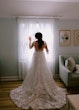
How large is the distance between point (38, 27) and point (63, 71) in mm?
1531

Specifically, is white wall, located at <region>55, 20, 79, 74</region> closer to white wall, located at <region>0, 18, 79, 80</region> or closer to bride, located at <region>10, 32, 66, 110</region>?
white wall, located at <region>0, 18, 79, 80</region>

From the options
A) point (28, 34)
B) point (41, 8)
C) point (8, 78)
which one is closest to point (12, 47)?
point (28, 34)

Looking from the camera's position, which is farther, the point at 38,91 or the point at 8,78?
the point at 8,78

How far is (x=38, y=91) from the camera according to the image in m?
4.07

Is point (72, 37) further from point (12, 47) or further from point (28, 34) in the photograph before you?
point (12, 47)

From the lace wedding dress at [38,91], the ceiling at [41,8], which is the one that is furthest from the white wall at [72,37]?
the lace wedding dress at [38,91]

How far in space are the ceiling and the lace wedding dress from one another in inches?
60.2

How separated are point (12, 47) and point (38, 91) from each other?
192cm

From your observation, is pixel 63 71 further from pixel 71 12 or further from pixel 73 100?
pixel 73 100

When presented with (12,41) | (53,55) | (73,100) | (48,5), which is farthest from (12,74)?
(73,100)

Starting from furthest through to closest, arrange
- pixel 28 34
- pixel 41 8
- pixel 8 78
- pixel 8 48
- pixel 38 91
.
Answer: pixel 8 78 → pixel 8 48 → pixel 28 34 → pixel 41 8 → pixel 38 91

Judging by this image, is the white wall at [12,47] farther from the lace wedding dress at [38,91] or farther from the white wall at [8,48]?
the lace wedding dress at [38,91]

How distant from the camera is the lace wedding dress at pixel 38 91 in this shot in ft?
12.3

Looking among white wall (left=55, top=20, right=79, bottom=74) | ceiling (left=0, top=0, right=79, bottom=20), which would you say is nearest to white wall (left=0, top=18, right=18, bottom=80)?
ceiling (left=0, top=0, right=79, bottom=20)
